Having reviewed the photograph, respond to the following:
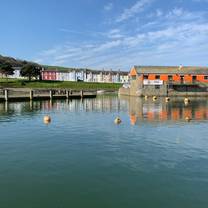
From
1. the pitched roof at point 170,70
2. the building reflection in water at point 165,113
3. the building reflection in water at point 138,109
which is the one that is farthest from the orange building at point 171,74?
the building reflection in water at point 165,113

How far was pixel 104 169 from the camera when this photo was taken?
18625 mm

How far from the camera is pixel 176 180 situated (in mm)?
16672

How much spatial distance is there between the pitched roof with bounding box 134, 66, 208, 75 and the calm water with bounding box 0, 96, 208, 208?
79.0 meters

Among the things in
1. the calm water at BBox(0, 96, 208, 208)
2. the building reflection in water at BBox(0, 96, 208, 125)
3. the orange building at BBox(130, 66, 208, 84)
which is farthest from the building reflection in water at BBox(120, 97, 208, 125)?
the orange building at BBox(130, 66, 208, 84)

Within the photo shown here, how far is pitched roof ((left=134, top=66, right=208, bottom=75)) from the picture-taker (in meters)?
110

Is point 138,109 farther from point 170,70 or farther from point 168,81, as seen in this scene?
point 170,70

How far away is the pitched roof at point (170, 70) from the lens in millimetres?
109688

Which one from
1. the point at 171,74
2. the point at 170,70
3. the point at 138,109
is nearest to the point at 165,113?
the point at 138,109

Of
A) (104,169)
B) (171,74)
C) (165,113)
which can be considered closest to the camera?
(104,169)

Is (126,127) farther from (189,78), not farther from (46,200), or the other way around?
(189,78)

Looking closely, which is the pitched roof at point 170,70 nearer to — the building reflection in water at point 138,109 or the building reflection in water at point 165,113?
the building reflection in water at point 138,109

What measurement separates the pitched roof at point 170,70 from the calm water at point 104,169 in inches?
3109

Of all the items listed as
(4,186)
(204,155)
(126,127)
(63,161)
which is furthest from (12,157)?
(126,127)

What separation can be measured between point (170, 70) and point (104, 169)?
97.4 m
